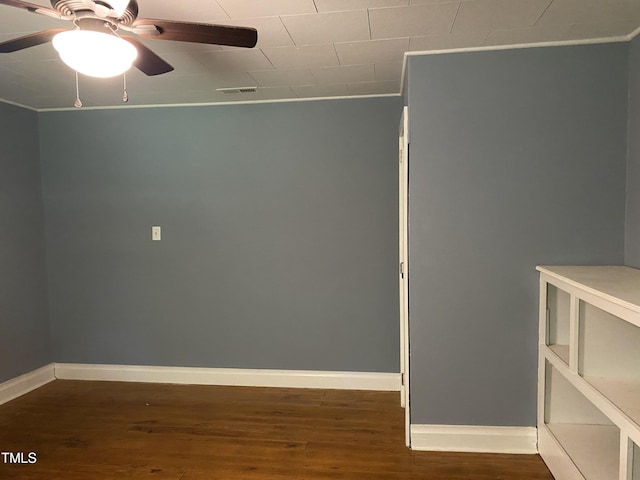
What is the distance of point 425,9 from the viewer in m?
1.83

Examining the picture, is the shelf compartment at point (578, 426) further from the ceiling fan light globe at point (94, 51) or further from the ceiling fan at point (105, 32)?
the ceiling fan light globe at point (94, 51)

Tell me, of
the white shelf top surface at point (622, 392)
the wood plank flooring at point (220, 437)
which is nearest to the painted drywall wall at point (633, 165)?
the white shelf top surface at point (622, 392)

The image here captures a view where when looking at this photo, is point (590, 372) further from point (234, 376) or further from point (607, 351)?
point (234, 376)

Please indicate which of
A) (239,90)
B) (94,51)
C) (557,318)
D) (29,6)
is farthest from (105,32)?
(557,318)

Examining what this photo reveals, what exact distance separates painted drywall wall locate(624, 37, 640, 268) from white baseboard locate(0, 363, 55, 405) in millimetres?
4253

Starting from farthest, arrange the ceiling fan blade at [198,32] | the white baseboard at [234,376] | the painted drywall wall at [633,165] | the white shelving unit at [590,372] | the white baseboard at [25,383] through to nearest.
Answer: the white baseboard at [234,376]
the white baseboard at [25,383]
the painted drywall wall at [633,165]
the white shelving unit at [590,372]
the ceiling fan blade at [198,32]

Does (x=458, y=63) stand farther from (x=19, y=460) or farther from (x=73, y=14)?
(x=19, y=460)

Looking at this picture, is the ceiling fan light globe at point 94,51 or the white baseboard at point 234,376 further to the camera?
the white baseboard at point 234,376

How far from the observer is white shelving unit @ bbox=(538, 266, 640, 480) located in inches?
58.5

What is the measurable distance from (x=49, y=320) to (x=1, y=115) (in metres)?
1.68

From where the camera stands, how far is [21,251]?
3236mm

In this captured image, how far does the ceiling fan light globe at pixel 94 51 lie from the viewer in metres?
1.28

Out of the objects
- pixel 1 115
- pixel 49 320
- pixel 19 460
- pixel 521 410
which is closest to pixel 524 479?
pixel 521 410

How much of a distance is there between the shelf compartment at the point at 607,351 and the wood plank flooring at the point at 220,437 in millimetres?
713
